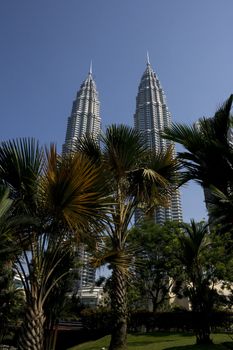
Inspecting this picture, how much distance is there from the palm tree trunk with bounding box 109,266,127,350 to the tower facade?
147 feet

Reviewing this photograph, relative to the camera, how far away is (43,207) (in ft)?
20.2

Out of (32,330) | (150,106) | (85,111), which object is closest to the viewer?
(32,330)

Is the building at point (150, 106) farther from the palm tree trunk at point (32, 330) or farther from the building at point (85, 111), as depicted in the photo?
the palm tree trunk at point (32, 330)

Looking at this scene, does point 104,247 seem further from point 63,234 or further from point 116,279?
point 116,279

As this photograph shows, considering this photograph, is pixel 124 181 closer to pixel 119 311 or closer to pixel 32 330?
pixel 119 311

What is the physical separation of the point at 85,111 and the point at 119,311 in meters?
58.0

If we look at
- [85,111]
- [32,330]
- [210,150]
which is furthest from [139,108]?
[32,330]

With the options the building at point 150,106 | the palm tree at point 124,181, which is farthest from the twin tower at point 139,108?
the palm tree at point 124,181

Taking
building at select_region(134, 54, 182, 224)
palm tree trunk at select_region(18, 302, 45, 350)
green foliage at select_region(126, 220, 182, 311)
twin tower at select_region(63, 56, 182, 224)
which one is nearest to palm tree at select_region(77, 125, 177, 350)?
palm tree trunk at select_region(18, 302, 45, 350)

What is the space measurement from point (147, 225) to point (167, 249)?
2.81m

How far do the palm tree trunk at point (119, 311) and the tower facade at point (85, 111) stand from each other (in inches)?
1765

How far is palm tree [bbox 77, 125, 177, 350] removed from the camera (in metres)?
8.24

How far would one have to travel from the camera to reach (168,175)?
9.40 m

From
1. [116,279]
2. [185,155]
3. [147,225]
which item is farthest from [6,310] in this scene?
[147,225]
